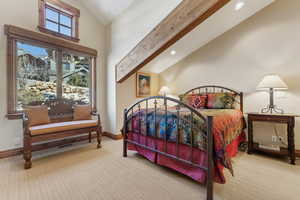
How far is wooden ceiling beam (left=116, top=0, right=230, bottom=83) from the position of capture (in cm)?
213

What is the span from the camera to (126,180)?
6.21 feet

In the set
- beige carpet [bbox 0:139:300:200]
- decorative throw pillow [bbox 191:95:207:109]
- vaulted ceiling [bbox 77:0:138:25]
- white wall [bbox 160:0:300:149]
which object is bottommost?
beige carpet [bbox 0:139:300:200]

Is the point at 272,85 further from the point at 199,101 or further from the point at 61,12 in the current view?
the point at 61,12

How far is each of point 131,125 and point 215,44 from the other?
299 cm

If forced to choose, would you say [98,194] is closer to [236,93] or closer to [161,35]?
[161,35]

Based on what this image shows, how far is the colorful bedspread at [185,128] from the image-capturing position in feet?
5.32

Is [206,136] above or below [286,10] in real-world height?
below

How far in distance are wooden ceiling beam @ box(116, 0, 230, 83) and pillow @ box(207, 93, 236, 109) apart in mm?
1679

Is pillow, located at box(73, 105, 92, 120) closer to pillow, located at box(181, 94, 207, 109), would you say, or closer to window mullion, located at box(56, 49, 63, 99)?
window mullion, located at box(56, 49, 63, 99)

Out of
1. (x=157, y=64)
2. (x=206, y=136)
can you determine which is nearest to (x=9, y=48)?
(x=157, y=64)

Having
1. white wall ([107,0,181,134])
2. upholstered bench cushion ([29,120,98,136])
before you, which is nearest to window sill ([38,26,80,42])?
white wall ([107,0,181,134])

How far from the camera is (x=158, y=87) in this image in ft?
16.6

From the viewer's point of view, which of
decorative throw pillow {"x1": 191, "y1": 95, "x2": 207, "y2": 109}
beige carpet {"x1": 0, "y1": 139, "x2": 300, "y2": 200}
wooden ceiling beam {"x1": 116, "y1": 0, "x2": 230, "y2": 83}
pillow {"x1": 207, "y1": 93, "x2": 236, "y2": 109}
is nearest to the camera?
beige carpet {"x1": 0, "y1": 139, "x2": 300, "y2": 200}

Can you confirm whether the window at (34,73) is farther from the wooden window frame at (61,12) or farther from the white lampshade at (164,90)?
the white lampshade at (164,90)
